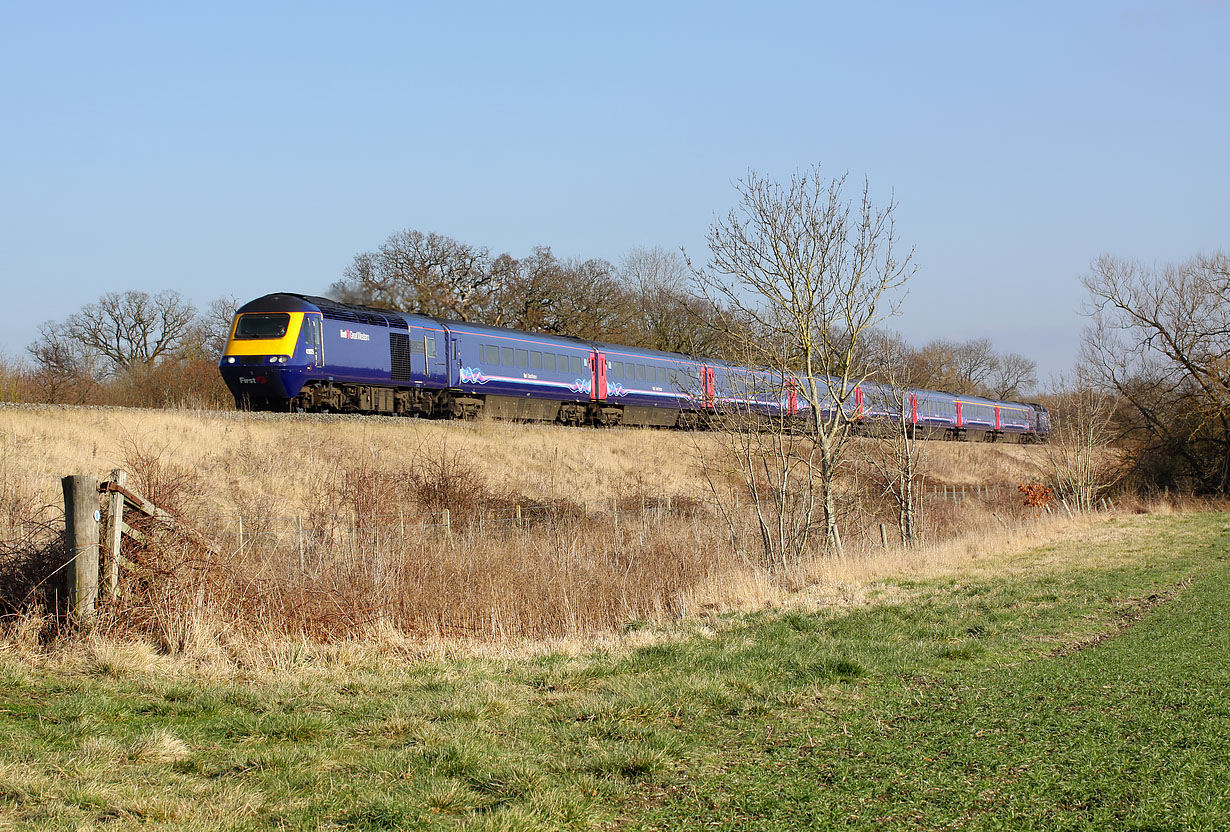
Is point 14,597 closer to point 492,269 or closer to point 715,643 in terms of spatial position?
point 715,643

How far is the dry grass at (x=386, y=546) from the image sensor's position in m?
8.55

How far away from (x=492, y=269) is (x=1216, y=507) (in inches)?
1531

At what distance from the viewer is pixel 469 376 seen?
28859mm

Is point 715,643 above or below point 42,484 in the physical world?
below

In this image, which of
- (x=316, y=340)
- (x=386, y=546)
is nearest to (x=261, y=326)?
(x=316, y=340)

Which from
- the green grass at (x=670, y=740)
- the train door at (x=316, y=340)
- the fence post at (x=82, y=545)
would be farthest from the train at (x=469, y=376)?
the fence post at (x=82, y=545)

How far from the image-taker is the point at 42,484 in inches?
642

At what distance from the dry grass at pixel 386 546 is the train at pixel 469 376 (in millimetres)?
1707

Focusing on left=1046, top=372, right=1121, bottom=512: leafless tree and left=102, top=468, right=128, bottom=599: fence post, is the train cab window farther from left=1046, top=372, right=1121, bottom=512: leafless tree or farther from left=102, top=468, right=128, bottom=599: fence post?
left=1046, top=372, right=1121, bottom=512: leafless tree

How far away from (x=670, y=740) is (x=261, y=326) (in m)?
21.9

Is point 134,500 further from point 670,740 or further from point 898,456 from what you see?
point 898,456

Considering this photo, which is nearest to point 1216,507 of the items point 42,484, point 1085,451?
point 1085,451

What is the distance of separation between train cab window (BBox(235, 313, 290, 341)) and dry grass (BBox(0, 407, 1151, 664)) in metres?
2.76

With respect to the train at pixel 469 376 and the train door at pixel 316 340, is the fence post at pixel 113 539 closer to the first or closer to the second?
the train at pixel 469 376
